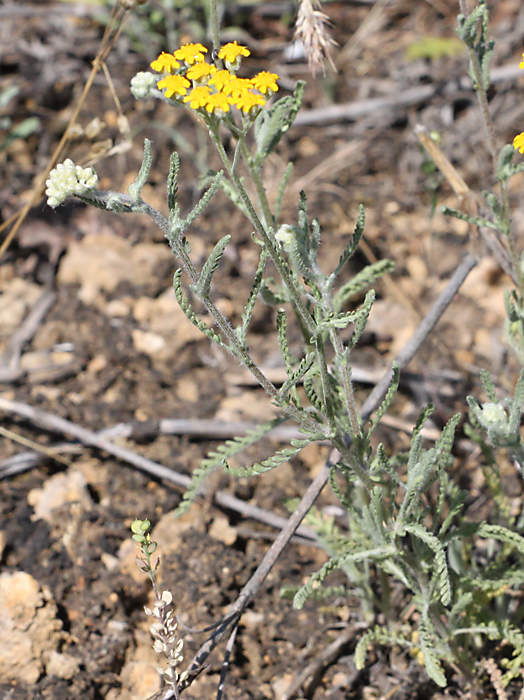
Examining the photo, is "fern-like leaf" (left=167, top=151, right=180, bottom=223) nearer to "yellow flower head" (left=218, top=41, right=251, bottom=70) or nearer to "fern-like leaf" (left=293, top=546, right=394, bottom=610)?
"yellow flower head" (left=218, top=41, right=251, bottom=70)

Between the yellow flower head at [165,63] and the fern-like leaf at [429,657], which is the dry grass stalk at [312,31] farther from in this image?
the fern-like leaf at [429,657]

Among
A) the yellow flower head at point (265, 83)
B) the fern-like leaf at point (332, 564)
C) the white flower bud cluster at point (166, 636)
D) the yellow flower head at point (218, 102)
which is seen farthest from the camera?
the fern-like leaf at point (332, 564)

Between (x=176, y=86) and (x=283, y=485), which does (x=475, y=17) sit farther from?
(x=283, y=485)

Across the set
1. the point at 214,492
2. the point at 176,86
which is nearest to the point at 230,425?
the point at 214,492

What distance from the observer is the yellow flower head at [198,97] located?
1567mm

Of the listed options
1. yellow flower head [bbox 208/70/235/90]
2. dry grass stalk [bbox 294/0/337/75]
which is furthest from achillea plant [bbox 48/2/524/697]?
dry grass stalk [bbox 294/0/337/75]

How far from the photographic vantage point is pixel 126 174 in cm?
462

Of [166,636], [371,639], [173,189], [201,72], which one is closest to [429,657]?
[371,639]

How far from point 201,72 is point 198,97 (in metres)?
0.12

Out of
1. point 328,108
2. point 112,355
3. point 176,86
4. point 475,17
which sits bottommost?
point 112,355

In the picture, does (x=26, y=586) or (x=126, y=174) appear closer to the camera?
(x=26, y=586)

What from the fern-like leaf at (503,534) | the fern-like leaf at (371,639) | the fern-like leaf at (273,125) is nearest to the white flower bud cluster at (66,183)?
the fern-like leaf at (273,125)

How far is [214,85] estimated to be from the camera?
1642mm

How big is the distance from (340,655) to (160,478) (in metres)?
1.13
